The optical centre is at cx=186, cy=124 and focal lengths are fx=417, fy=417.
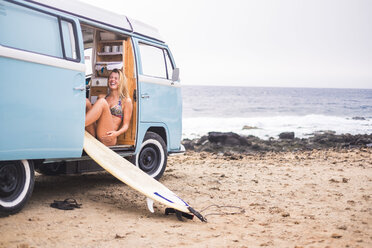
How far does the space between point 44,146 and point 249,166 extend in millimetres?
5807

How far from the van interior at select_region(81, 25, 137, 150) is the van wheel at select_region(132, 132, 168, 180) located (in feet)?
1.33

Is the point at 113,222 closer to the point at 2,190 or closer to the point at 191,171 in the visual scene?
the point at 2,190

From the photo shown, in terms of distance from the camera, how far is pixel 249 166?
9.71 m

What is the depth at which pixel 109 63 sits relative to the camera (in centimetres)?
694

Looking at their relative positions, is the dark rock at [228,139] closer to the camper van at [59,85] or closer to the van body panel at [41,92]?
the camper van at [59,85]

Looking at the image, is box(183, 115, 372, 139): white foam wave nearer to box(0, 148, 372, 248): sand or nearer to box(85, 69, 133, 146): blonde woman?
box(0, 148, 372, 248): sand

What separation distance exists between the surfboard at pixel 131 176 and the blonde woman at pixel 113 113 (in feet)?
0.99

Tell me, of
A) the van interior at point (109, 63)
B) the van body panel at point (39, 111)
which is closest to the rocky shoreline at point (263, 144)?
the van interior at point (109, 63)

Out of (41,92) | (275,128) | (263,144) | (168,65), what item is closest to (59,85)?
(41,92)

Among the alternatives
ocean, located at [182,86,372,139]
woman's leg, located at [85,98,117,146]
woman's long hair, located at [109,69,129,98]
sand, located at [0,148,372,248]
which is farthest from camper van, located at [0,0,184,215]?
ocean, located at [182,86,372,139]

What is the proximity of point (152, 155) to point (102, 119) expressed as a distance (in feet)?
4.86

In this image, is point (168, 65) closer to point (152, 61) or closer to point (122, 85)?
point (152, 61)

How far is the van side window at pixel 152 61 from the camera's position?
708cm

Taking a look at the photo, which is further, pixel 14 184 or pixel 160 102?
pixel 160 102
